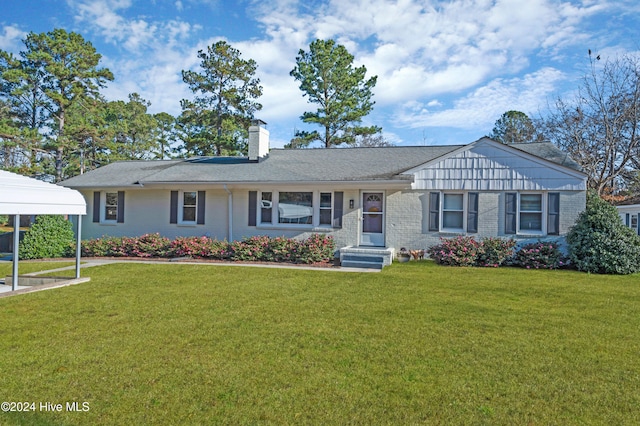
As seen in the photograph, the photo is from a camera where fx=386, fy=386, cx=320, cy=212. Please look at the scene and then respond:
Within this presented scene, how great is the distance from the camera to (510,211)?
12.3 metres

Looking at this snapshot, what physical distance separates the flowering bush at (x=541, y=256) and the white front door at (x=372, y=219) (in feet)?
14.2

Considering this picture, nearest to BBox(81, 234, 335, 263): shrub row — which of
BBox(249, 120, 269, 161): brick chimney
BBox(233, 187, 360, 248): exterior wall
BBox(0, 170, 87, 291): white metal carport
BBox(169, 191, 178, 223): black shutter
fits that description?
BBox(233, 187, 360, 248): exterior wall

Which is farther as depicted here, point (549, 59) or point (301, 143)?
point (301, 143)

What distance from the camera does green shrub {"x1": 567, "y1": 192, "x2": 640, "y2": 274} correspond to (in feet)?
34.4

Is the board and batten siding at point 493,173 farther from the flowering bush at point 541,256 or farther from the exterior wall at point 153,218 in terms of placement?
the exterior wall at point 153,218

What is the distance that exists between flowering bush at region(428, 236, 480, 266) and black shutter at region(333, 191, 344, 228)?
339cm

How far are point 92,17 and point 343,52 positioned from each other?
1829cm

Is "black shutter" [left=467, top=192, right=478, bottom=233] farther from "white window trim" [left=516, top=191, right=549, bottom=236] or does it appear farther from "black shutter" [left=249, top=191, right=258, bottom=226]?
"black shutter" [left=249, top=191, right=258, bottom=226]

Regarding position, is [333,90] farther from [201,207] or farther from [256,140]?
[201,207]

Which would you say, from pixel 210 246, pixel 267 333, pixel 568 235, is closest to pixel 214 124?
pixel 210 246

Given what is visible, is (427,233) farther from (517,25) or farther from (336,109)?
(336,109)

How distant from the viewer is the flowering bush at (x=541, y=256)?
11.3 m

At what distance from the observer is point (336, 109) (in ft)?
90.5

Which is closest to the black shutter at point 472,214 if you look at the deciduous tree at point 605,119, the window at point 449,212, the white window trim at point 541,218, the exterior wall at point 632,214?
the window at point 449,212
